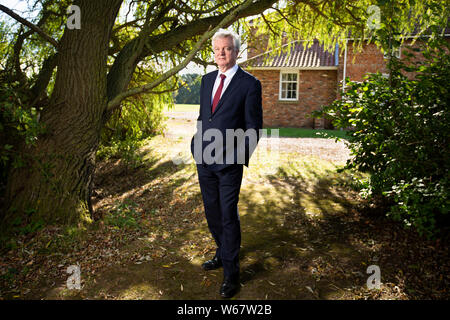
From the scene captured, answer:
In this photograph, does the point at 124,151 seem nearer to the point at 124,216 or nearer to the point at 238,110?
the point at 124,216

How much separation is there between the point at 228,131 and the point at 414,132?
77.0 inches

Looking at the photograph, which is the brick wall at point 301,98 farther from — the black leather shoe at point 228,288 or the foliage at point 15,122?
the black leather shoe at point 228,288

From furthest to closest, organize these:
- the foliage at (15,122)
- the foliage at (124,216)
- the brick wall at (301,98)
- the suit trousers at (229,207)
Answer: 1. the brick wall at (301,98)
2. the foliage at (124,216)
3. the foliage at (15,122)
4. the suit trousers at (229,207)

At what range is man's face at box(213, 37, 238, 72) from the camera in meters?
3.02

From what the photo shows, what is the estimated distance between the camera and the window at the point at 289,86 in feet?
62.7

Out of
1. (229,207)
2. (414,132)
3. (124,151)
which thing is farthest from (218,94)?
(124,151)

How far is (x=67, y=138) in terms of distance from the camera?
15.1 feet

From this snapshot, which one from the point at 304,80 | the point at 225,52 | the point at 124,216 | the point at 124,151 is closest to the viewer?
the point at 225,52

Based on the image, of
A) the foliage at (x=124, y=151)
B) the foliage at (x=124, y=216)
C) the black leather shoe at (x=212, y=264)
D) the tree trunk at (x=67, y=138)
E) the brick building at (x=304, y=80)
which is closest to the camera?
the black leather shoe at (x=212, y=264)

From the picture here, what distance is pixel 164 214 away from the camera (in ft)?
18.5

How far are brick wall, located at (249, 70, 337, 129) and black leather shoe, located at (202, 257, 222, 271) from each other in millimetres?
15155

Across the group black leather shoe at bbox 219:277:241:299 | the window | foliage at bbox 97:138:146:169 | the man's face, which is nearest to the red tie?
the man's face

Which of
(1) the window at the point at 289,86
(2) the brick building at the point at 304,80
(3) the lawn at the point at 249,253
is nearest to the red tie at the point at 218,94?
(3) the lawn at the point at 249,253

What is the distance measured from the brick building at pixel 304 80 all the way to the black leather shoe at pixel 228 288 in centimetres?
1550
